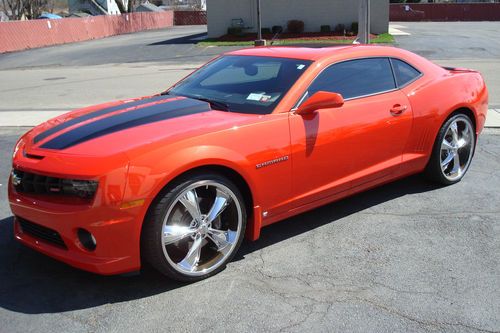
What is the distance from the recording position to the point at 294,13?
33.2 metres

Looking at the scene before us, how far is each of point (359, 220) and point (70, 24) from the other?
3928 cm

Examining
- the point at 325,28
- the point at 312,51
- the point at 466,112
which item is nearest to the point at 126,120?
the point at 312,51

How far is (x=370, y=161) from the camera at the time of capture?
443cm

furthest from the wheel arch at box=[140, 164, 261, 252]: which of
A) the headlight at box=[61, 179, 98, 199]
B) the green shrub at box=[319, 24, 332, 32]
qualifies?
the green shrub at box=[319, 24, 332, 32]

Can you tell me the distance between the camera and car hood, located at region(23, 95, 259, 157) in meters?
3.32

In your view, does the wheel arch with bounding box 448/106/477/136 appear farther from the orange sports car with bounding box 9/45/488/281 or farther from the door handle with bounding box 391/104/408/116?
the door handle with bounding box 391/104/408/116

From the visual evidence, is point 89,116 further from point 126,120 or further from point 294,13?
point 294,13

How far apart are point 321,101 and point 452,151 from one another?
2131 mm

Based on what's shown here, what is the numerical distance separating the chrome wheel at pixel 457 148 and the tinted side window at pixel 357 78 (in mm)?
938

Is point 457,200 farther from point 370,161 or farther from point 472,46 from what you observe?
point 472,46

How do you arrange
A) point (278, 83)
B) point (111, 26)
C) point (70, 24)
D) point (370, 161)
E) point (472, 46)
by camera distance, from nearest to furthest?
point (278, 83) < point (370, 161) < point (472, 46) < point (70, 24) < point (111, 26)

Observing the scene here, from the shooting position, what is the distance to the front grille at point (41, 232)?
10.7ft

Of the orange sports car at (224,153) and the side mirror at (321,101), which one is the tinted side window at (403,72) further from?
the side mirror at (321,101)

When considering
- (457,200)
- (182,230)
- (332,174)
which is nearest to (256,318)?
(182,230)
